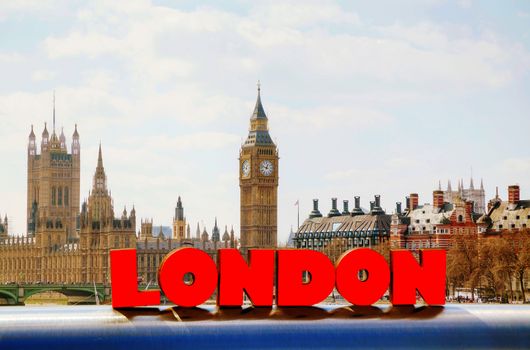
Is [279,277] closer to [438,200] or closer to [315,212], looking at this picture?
[438,200]

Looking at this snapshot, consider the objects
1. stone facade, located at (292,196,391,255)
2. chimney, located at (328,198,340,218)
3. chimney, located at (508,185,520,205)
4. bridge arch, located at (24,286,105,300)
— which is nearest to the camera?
chimney, located at (508,185,520,205)

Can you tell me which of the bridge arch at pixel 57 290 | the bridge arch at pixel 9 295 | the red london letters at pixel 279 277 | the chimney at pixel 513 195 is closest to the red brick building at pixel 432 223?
the chimney at pixel 513 195

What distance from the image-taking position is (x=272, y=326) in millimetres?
46094

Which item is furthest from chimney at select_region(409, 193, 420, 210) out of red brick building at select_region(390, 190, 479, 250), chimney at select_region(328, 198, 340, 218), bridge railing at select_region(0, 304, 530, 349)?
bridge railing at select_region(0, 304, 530, 349)

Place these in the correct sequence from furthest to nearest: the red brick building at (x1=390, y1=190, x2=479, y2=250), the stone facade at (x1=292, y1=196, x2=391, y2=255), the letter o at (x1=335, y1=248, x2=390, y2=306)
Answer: the stone facade at (x1=292, y1=196, x2=391, y2=255) → the red brick building at (x1=390, y1=190, x2=479, y2=250) → the letter o at (x1=335, y1=248, x2=390, y2=306)

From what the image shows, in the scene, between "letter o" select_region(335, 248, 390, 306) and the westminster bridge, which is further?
the westminster bridge

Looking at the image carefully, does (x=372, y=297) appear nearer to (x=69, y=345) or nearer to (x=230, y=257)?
(x=230, y=257)

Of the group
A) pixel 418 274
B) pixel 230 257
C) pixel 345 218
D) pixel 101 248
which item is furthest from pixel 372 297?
pixel 101 248

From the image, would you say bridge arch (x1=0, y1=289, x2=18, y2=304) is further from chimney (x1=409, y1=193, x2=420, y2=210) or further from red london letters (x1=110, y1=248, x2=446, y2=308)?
red london letters (x1=110, y1=248, x2=446, y2=308)

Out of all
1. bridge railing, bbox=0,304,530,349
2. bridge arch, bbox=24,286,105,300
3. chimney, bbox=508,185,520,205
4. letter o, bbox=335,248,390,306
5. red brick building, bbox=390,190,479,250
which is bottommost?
bridge railing, bbox=0,304,530,349

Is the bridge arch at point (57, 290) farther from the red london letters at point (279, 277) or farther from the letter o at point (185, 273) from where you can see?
the letter o at point (185, 273)

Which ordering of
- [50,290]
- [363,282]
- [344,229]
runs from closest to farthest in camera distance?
[363,282], [50,290], [344,229]

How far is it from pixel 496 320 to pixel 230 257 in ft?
31.8

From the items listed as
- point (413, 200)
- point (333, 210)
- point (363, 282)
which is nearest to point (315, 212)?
point (333, 210)
